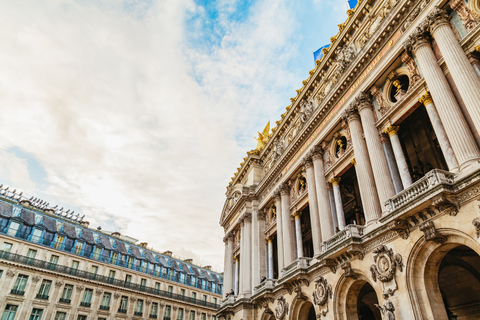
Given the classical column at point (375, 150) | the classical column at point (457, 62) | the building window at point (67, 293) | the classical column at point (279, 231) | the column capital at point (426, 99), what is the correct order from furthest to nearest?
1. the building window at point (67, 293)
2. the classical column at point (279, 231)
3. the classical column at point (375, 150)
4. the column capital at point (426, 99)
5. the classical column at point (457, 62)

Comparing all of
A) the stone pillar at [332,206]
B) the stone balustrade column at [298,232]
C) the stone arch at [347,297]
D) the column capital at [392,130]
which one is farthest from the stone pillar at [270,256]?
the column capital at [392,130]

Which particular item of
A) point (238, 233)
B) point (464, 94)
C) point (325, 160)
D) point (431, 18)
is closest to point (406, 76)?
point (431, 18)

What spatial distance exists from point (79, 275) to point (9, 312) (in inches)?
339

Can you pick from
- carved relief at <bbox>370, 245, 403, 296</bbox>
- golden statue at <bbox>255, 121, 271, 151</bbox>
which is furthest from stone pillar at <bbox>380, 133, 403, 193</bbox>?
golden statue at <bbox>255, 121, 271, 151</bbox>

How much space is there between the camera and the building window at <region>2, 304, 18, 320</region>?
3659 cm

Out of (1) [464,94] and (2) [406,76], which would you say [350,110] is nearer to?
(2) [406,76]

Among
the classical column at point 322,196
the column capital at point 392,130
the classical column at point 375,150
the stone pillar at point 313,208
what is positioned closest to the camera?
the classical column at point 375,150

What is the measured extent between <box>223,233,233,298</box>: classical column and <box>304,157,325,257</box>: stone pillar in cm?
1658

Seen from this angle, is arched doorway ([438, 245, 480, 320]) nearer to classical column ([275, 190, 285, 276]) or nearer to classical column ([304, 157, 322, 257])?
classical column ([304, 157, 322, 257])

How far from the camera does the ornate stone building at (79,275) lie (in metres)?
39.0

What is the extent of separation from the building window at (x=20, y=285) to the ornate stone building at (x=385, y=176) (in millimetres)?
26424

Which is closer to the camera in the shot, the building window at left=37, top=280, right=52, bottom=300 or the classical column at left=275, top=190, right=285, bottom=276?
the classical column at left=275, top=190, right=285, bottom=276

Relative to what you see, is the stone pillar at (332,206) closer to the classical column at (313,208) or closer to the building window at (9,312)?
the classical column at (313,208)

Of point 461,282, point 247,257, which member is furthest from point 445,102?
point 247,257
